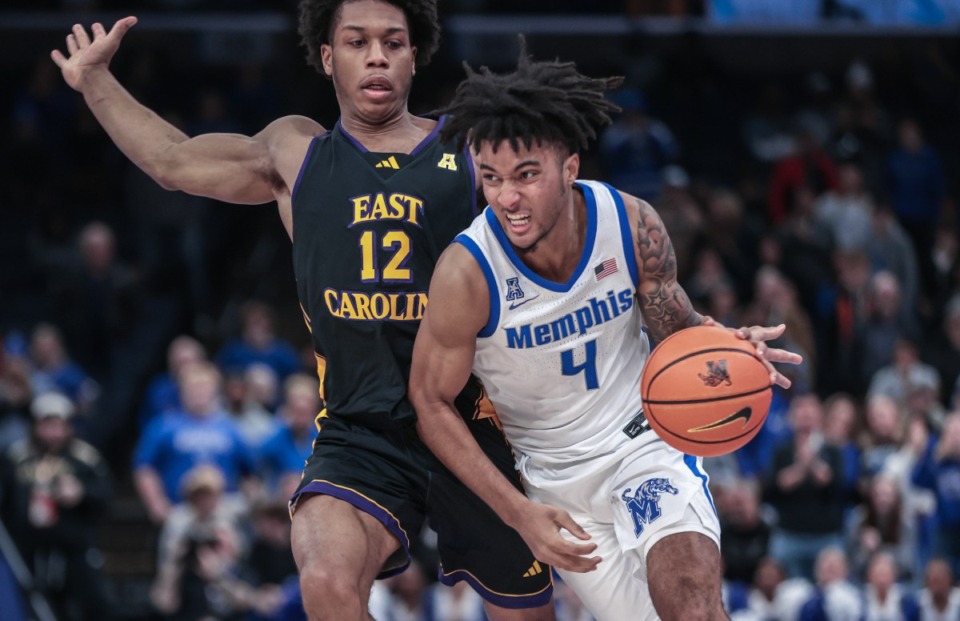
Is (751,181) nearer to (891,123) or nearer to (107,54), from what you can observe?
(891,123)

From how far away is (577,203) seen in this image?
5.51 metres

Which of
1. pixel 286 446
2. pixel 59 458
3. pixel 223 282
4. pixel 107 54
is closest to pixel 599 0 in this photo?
pixel 223 282

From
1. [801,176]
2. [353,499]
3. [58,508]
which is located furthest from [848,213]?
[353,499]

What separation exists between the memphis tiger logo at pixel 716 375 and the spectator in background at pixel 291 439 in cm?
703

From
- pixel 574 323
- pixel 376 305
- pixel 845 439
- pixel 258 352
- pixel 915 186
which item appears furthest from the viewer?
pixel 915 186

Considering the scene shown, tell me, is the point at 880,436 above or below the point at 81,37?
below

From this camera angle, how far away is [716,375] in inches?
203

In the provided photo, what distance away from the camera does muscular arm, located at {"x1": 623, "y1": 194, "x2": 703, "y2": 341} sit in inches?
213

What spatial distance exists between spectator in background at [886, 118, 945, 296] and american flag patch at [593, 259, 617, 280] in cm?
1112

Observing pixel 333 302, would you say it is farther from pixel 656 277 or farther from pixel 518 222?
pixel 656 277

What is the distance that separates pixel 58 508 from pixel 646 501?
727 cm

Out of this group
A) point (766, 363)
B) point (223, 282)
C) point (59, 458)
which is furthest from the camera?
point (223, 282)

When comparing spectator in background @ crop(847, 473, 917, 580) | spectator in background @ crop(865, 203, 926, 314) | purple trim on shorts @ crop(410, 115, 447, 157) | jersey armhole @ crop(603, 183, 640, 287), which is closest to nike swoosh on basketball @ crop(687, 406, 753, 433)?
jersey armhole @ crop(603, 183, 640, 287)

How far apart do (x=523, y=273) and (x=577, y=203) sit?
0.36 meters
